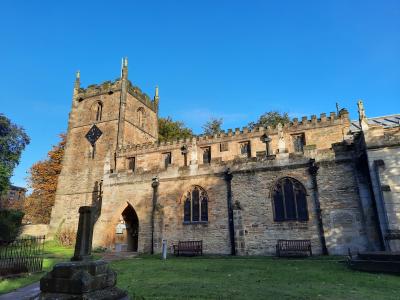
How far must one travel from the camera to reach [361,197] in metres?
15.0

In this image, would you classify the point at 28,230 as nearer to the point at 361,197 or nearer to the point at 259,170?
the point at 259,170

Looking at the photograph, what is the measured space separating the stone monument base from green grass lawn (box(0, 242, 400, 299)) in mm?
1761

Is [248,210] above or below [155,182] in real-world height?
below

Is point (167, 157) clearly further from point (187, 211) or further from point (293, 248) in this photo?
point (293, 248)

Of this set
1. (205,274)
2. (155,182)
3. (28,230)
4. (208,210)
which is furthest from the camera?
Answer: (28,230)

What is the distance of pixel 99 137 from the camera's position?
94.5ft

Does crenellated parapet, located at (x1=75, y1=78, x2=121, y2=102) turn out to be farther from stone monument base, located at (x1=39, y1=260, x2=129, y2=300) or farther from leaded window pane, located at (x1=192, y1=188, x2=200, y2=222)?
stone monument base, located at (x1=39, y1=260, x2=129, y2=300)

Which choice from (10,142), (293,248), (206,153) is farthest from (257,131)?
(10,142)

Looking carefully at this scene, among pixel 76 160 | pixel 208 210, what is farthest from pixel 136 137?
pixel 208 210

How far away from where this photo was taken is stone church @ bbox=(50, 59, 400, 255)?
46.9 feet

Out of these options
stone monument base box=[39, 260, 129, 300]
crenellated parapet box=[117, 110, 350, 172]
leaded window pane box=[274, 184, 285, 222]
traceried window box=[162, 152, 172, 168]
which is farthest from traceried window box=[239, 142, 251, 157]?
stone monument base box=[39, 260, 129, 300]

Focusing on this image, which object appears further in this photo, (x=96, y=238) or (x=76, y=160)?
(x=76, y=160)

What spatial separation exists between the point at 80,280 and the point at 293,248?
1316cm

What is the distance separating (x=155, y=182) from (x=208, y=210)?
4.42 metres
